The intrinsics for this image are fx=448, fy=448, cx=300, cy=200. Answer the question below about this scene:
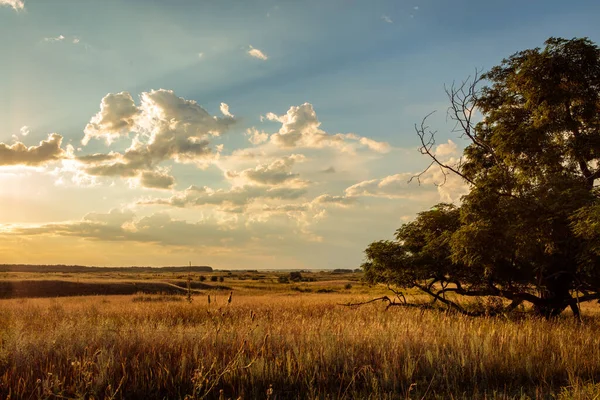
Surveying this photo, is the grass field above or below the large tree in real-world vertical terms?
below

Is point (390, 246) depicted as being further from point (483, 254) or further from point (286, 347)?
point (286, 347)

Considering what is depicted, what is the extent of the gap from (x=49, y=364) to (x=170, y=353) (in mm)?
1804

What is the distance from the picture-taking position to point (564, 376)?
7.48 metres

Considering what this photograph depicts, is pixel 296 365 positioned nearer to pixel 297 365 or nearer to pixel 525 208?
pixel 297 365

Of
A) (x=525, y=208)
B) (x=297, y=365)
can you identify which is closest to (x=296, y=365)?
(x=297, y=365)

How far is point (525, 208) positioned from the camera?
13656 millimetres

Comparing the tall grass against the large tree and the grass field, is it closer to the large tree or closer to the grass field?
the grass field

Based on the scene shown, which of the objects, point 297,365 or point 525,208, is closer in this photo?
point 297,365

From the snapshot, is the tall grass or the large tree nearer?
the tall grass

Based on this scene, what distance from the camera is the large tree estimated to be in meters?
13.8

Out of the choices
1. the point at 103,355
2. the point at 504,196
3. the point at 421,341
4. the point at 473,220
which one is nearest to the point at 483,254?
the point at 473,220

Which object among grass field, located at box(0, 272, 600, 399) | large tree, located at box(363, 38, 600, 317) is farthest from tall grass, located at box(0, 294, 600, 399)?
large tree, located at box(363, 38, 600, 317)

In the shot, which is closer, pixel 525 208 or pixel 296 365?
pixel 296 365

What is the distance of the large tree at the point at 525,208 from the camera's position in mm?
13781
